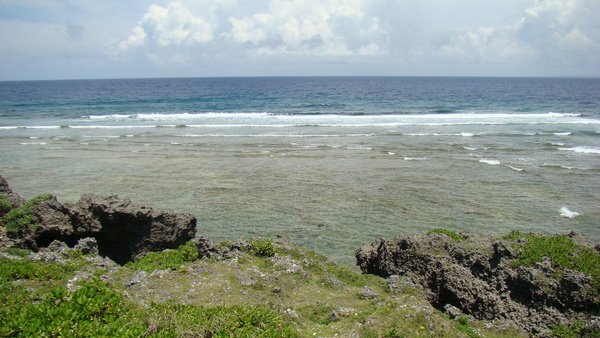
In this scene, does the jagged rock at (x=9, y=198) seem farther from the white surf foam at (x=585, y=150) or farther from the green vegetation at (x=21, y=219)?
the white surf foam at (x=585, y=150)

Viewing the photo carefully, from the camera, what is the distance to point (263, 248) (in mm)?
13656

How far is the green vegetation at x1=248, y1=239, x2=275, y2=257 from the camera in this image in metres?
13.6

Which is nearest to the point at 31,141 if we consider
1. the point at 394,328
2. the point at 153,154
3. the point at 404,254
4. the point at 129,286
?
the point at 153,154

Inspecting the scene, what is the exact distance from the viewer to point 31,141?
4281cm

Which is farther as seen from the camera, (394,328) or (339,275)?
(339,275)

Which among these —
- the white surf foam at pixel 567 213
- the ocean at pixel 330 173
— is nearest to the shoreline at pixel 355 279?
the ocean at pixel 330 173

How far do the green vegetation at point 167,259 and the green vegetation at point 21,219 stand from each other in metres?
3.84

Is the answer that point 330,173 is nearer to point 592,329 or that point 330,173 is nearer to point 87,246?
point 87,246

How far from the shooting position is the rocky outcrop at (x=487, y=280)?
10961 mm

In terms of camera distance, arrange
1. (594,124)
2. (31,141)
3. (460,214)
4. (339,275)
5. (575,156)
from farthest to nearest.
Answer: (594,124)
(31,141)
(575,156)
(460,214)
(339,275)

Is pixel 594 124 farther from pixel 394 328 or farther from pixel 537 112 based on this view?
pixel 394 328

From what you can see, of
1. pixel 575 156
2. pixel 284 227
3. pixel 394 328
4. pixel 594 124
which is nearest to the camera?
pixel 394 328

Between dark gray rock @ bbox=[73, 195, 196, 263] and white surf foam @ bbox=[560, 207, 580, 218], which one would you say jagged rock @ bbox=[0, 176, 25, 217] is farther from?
white surf foam @ bbox=[560, 207, 580, 218]

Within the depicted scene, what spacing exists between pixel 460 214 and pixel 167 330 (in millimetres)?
16416
